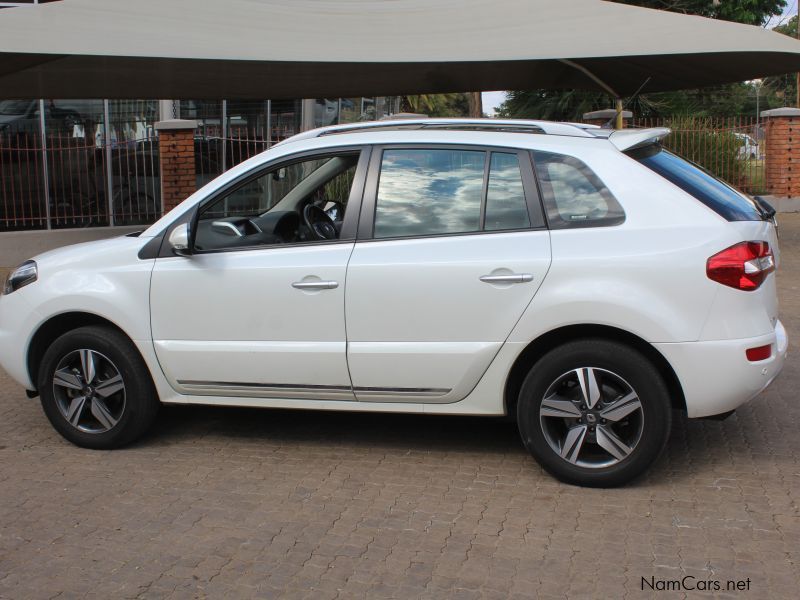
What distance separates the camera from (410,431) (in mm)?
5785

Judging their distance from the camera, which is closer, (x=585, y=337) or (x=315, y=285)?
(x=585, y=337)

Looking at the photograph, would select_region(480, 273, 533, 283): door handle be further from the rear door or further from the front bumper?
the front bumper

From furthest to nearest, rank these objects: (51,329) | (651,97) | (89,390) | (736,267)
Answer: (651,97)
(51,329)
(89,390)
(736,267)

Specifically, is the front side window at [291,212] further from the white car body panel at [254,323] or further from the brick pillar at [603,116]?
the brick pillar at [603,116]

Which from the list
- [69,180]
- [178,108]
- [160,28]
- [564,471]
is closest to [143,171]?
[69,180]

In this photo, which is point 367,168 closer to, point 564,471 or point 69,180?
point 564,471

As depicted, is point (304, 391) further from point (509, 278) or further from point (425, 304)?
point (509, 278)

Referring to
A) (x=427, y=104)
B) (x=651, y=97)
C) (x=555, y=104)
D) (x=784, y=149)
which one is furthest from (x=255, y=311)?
(x=427, y=104)

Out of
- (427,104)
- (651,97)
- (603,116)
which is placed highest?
(427,104)

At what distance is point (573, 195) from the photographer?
15.7 ft

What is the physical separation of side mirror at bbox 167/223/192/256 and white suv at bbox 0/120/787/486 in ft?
0.04

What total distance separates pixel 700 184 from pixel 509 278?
112cm

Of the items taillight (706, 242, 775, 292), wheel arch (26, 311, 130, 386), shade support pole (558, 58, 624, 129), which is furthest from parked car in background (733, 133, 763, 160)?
wheel arch (26, 311, 130, 386)

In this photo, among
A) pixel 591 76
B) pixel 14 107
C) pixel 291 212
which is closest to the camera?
pixel 291 212
